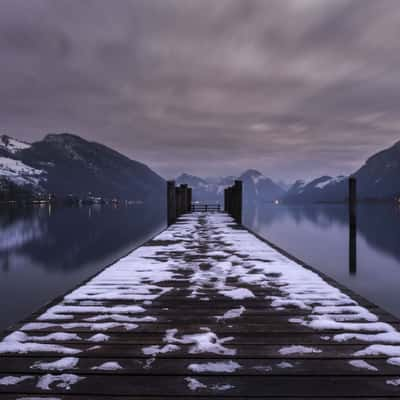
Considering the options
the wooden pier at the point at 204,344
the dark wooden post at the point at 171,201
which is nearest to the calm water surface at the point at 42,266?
the dark wooden post at the point at 171,201

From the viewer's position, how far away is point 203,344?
3990mm

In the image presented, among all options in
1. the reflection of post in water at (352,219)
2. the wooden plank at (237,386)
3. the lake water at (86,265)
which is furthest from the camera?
the lake water at (86,265)

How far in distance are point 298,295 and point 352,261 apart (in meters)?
11.4

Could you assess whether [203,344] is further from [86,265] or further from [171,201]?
[86,265]

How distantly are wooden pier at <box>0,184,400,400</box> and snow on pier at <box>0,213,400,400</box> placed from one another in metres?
0.01

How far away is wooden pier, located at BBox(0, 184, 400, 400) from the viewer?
3.12 m

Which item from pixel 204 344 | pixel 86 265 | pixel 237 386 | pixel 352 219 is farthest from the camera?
pixel 86 265

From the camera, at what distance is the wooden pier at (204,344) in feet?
10.3

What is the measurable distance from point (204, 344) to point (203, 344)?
12 millimetres

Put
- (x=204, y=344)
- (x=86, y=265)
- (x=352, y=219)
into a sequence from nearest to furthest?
(x=204, y=344)
(x=352, y=219)
(x=86, y=265)

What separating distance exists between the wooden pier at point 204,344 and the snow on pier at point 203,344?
1cm

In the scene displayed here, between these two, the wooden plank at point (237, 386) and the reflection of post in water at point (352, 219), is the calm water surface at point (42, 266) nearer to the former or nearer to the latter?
the wooden plank at point (237, 386)

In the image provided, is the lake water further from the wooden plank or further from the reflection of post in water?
the wooden plank

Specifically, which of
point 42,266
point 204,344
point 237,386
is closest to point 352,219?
point 204,344
